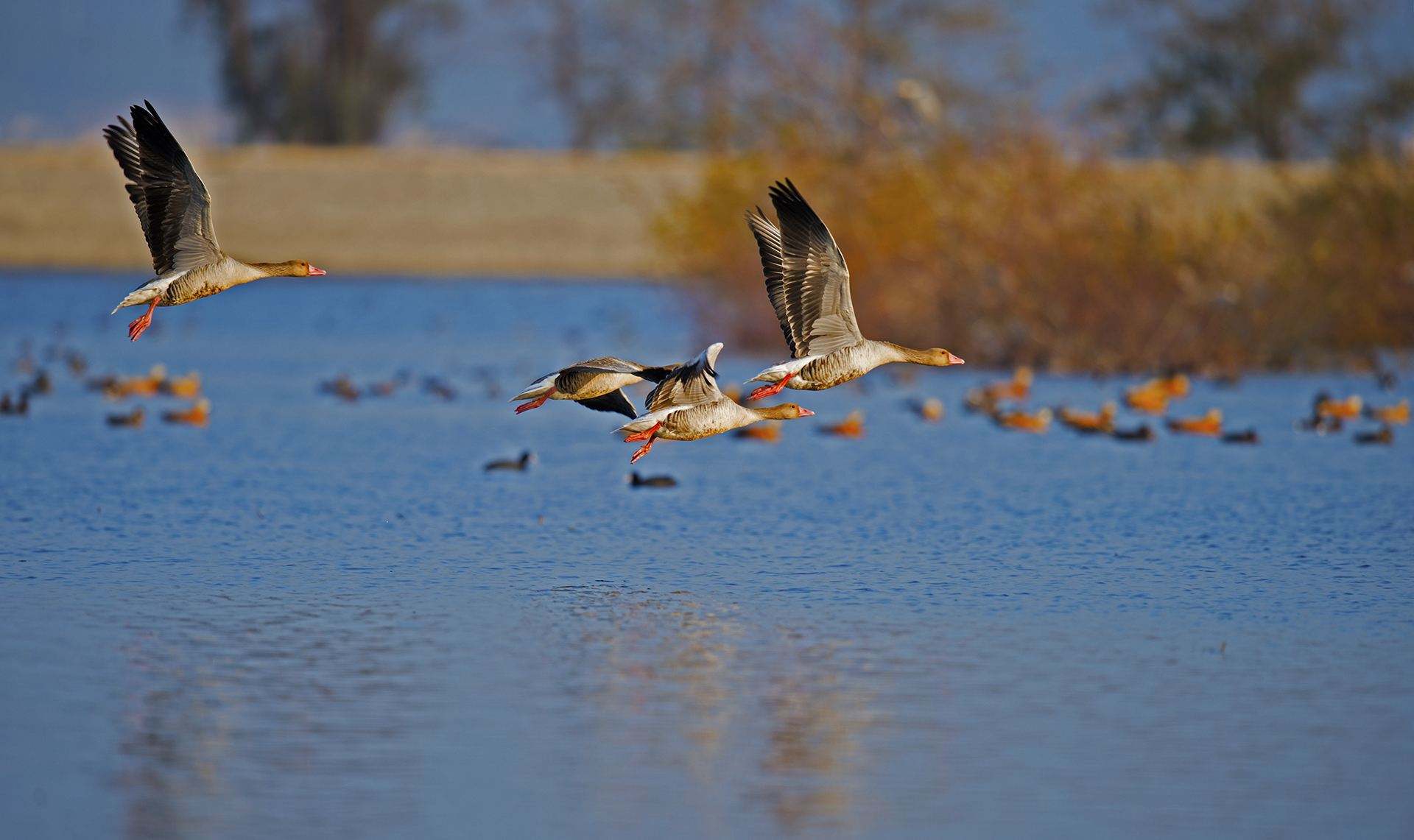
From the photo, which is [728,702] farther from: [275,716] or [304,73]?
[304,73]

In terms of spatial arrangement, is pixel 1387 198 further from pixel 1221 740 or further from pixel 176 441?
pixel 1221 740

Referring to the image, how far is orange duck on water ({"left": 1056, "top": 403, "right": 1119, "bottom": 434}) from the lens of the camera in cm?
1898

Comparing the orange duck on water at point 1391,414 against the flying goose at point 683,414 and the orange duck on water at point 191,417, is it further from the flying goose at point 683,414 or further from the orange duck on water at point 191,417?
the orange duck on water at point 191,417

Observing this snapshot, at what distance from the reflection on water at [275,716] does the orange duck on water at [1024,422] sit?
10.3 m

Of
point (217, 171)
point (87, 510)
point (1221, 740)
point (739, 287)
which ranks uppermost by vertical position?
point (217, 171)

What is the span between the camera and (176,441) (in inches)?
717

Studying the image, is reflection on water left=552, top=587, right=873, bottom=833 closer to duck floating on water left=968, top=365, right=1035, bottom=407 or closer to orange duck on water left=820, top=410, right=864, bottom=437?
orange duck on water left=820, top=410, right=864, bottom=437

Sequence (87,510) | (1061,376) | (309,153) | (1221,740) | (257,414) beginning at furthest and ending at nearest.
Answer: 1. (309,153)
2. (1061,376)
3. (257,414)
4. (87,510)
5. (1221,740)

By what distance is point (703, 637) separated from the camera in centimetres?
979

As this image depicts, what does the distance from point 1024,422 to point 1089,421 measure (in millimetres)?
688

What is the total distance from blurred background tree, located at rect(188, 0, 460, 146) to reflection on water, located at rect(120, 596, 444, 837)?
211 feet

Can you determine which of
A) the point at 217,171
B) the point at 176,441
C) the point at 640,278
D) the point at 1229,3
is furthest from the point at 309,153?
the point at 176,441

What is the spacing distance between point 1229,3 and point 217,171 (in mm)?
28083

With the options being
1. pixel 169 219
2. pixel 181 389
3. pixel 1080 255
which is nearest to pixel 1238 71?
pixel 1080 255
